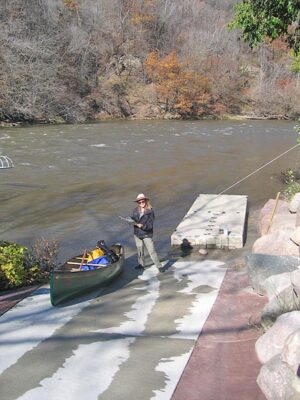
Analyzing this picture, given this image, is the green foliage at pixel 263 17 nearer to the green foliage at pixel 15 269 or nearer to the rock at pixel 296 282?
the rock at pixel 296 282

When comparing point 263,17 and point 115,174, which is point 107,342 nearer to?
point 263,17

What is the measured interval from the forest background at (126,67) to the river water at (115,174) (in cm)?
698

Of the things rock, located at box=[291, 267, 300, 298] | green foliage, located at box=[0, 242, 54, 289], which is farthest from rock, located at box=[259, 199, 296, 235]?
green foliage, located at box=[0, 242, 54, 289]

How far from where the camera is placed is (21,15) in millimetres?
52219

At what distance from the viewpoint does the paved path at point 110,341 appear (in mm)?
6211

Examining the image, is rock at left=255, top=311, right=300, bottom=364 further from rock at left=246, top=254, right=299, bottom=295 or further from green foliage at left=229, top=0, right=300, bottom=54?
green foliage at left=229, top=0, right=300, bottom=54

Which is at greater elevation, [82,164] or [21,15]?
[21,15]

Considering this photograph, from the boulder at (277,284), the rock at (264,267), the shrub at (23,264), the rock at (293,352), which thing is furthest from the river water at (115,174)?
the rock at (293,352)

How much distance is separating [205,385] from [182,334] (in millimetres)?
1399

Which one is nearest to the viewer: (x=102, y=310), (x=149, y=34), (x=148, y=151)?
(x=102, y=310)

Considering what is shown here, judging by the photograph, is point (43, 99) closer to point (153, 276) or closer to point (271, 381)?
point (153, 276)

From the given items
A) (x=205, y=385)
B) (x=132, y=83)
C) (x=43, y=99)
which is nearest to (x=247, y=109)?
(x=132, y=83)

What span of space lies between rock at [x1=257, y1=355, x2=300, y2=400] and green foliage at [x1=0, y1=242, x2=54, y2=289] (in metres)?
5.21

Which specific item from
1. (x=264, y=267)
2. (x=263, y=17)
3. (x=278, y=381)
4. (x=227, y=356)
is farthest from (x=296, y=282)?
(x=263, y=17)
